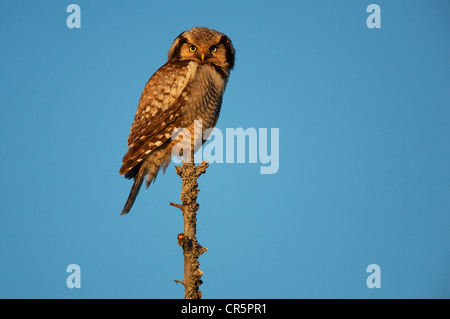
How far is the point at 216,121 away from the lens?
24.6 ft

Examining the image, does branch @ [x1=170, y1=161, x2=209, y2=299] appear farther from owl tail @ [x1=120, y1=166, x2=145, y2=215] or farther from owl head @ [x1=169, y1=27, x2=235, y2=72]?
owl head @ [x1=169, y1=27, x2=235, y2=72]

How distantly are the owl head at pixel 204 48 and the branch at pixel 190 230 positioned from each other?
2.20 meters

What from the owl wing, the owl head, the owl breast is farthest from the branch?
the owl head

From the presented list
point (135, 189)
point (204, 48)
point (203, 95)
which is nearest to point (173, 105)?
point (203, 95)

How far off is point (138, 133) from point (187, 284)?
230 cm

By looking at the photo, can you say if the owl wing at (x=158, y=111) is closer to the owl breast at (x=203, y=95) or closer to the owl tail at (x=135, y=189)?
the owl breast at (x=203, y=95)

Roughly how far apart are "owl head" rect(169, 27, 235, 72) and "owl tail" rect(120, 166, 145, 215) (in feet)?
6.36

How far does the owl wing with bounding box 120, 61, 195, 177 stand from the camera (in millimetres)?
6398

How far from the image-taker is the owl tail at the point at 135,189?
245 inches

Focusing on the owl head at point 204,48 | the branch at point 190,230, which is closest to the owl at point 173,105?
the owl head at point 204,48

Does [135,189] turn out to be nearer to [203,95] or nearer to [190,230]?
[190,230]
